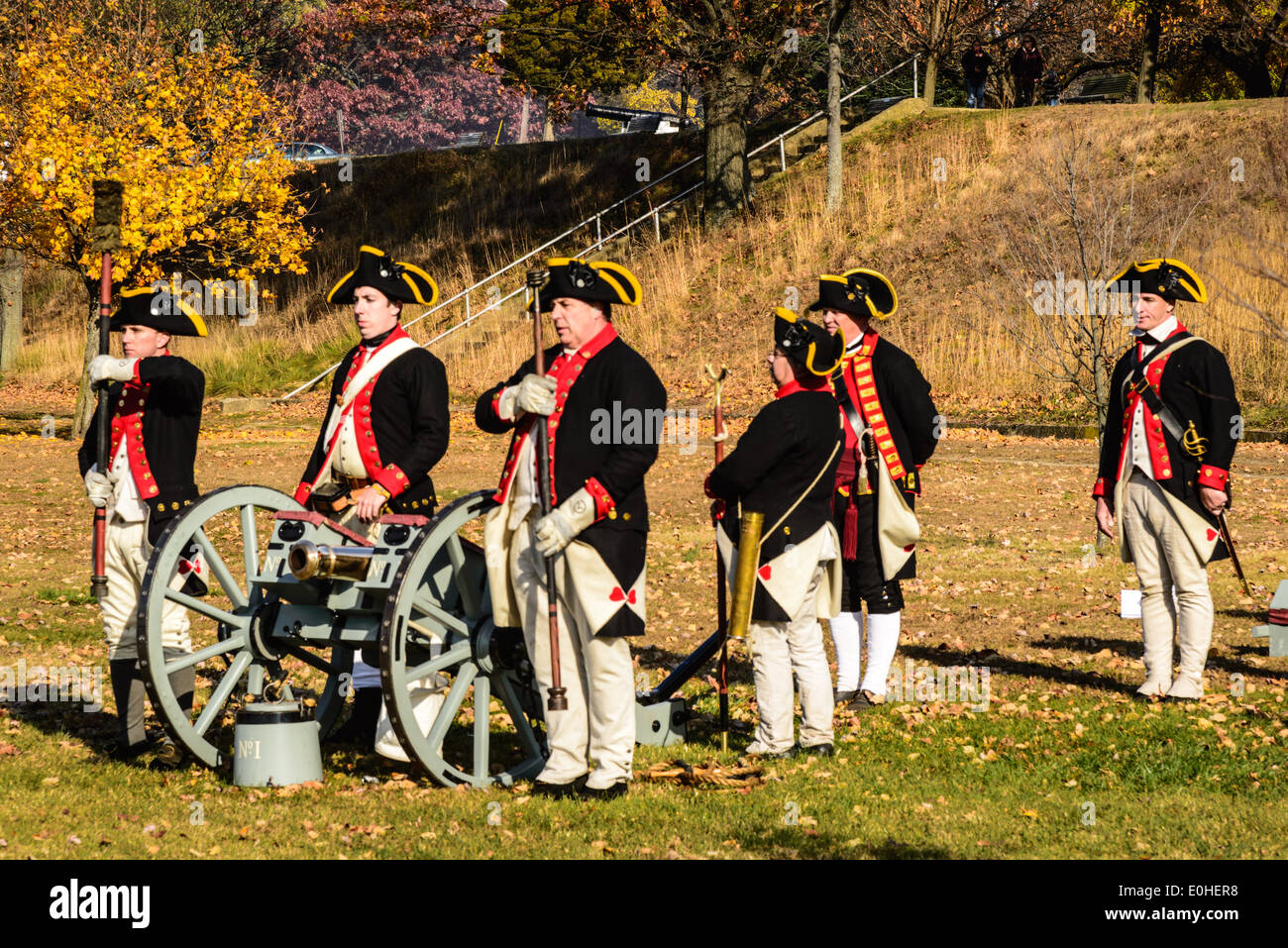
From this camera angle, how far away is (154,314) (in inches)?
297

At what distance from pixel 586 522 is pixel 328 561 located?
3.42 ft

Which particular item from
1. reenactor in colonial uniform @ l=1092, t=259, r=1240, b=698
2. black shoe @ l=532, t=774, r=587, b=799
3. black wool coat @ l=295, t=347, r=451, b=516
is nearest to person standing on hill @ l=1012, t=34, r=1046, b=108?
reenactor in colonial uniform @ l=1092, t=259, r=1240, b=698

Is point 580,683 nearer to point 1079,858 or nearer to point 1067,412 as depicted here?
point 1079,858

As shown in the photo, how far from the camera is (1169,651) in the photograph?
341 inches

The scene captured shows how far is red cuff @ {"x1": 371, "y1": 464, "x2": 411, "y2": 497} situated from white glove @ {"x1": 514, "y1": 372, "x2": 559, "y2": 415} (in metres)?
1.05

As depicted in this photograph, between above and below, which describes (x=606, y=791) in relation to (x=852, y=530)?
below

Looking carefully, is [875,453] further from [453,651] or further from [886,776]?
[453,651]

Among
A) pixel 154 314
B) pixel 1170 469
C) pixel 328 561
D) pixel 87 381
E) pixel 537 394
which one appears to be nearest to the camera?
pixel 537 394

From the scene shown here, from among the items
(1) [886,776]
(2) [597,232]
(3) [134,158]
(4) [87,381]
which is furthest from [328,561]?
(2) [597,232]

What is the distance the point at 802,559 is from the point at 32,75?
19787 millimetres

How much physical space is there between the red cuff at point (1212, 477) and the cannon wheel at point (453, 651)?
3719 mm

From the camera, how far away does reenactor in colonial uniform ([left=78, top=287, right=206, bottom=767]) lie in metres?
7.35

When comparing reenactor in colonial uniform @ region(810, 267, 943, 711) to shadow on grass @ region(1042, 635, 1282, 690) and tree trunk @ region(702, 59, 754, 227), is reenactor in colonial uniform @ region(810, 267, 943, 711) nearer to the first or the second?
shadow on grass @ region(1042, 635, 1282, 690)

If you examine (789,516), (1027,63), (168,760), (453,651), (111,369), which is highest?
(1027,63)
